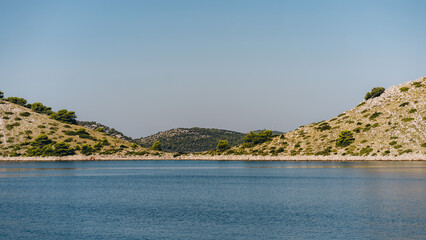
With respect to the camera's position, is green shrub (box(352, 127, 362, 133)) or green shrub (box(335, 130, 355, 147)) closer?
green shrub (box(335, 130, 355, 147))

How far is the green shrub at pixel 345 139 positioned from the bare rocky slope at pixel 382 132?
1230mm

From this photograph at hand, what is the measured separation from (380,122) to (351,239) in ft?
501

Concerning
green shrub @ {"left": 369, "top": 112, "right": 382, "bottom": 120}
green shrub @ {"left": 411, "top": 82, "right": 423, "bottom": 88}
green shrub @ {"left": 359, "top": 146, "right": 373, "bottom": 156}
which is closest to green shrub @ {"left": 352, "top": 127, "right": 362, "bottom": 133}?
green shrub @ {"left": 369, "top": 112, "right": 382, "bottom": 120}

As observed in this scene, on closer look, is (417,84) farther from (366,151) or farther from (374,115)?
(366,151)

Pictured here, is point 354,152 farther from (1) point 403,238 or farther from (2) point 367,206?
(1) point 403,238

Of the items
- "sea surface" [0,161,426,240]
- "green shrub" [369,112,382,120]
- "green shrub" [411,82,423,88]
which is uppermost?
"green shrub" [411,82,423,88]

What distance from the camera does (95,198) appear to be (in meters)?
65.2

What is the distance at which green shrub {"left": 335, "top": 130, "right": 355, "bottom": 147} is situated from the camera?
174 m

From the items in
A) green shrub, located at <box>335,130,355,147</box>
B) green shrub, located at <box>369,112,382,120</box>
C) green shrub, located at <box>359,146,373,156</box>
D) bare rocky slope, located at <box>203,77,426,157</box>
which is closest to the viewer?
bare rocky slope, located at <box>203,77,426,157</box>

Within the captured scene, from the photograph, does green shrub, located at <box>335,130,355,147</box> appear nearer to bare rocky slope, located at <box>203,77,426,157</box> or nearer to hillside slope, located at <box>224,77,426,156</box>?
hillside slope, located at <box>224,77,426,156</box>

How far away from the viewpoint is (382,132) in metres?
170

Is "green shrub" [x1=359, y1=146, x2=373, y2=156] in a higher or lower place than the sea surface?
higher

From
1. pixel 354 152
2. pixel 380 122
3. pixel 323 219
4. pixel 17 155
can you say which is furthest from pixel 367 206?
pixel 17 155

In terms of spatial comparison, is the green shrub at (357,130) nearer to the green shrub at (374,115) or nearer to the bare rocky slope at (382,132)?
the bare rocky slope at (382,132)
